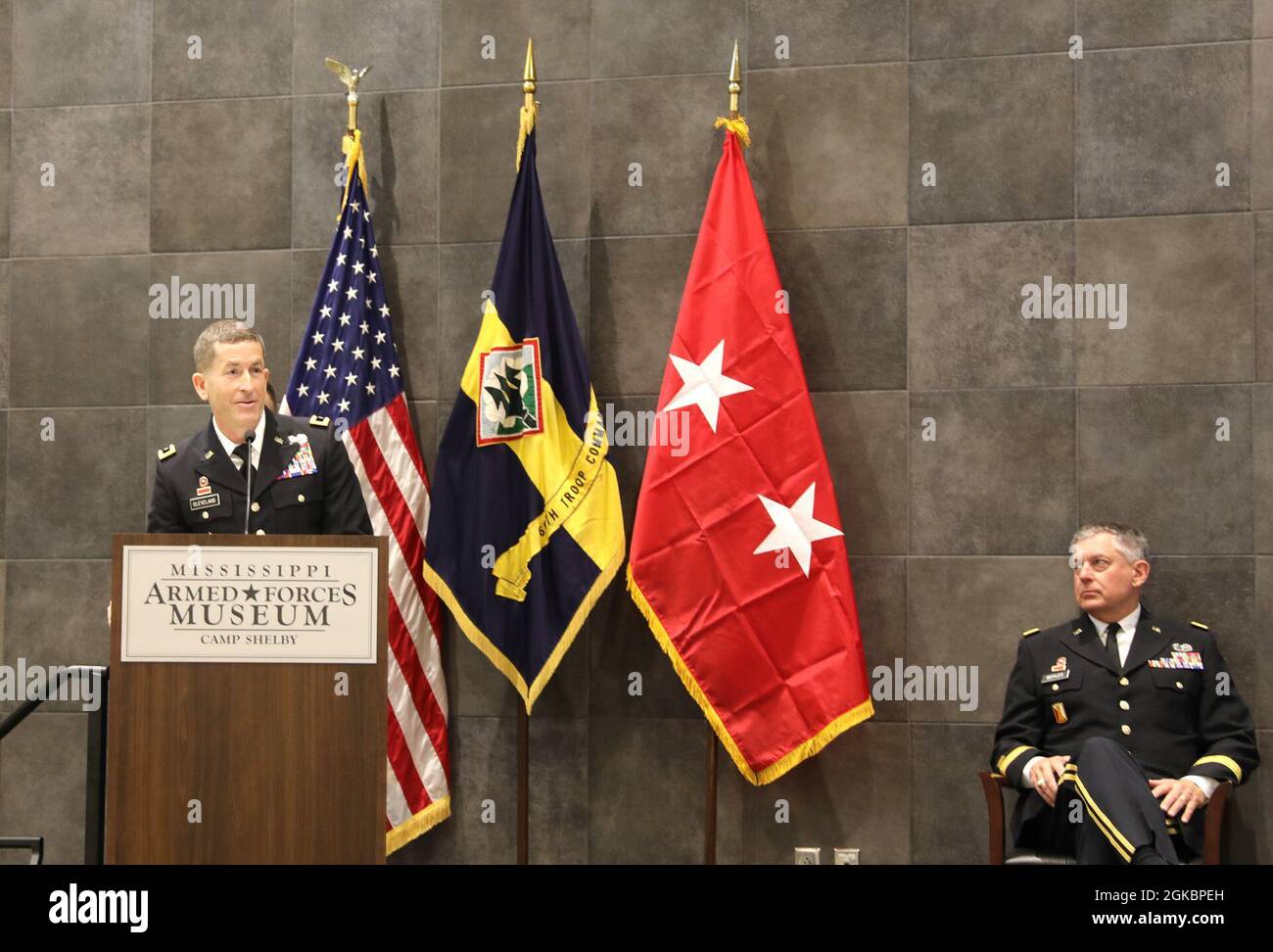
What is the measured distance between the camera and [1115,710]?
12.8 feet

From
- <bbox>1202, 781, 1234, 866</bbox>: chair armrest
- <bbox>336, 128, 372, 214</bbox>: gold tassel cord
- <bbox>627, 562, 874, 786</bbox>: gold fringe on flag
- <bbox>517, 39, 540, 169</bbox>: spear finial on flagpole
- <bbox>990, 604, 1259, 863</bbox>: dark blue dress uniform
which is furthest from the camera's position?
<bbox>336, 128, 372, 214</bbox>: gold tassel cord

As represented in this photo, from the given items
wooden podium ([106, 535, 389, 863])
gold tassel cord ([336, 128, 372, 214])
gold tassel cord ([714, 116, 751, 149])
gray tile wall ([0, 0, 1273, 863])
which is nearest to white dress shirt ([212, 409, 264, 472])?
wooden podium ([106, 535, 389, 863])

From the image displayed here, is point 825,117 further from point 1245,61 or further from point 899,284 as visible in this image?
point 1245,61

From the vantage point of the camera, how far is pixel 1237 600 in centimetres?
427

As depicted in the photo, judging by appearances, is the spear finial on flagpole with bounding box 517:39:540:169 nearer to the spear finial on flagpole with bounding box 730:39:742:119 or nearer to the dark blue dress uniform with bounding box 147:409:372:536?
the spear finial on flagpole with bounding box 730:39:742:119

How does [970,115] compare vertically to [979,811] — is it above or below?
above

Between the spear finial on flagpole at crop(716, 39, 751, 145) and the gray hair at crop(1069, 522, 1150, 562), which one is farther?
the spear finial on flagpole at crop(716, 39, 751, 145)

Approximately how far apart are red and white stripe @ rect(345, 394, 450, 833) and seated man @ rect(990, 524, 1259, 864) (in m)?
1.85

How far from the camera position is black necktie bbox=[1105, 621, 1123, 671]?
156 inches

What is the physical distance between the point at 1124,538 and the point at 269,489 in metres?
2.45

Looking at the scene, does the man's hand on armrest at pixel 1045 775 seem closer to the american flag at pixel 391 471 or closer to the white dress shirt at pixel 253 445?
the american flag at pixel 391 471

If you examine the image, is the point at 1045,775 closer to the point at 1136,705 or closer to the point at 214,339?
the point at 1136,705
